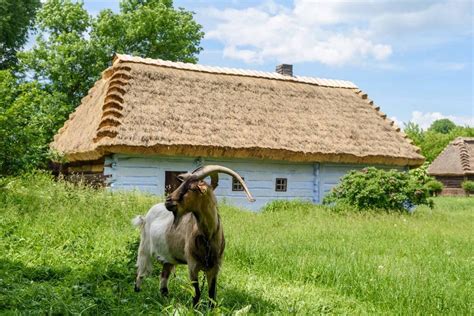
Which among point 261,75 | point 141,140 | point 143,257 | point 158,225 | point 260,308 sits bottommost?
point 260,308

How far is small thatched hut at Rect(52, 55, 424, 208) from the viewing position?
1462 cm

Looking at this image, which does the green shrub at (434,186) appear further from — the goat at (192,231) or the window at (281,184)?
the goat at (192,231)

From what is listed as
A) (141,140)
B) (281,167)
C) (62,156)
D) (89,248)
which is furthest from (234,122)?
(89,248)

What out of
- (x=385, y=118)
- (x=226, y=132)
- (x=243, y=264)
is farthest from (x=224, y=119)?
(x=243, y=264)

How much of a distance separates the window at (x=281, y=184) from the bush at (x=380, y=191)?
2.24m

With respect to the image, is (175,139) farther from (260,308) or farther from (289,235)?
(260,308)

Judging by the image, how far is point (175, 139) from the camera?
14.6m

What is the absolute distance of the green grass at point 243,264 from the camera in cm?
492

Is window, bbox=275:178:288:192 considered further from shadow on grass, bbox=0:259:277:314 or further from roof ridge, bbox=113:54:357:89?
shadow on grass, bbox=0:259:277:314

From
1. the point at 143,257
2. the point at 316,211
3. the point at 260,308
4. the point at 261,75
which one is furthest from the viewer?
the point at 261,75

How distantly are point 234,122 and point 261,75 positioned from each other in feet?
13.4

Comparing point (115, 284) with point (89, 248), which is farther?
point (89, 248)

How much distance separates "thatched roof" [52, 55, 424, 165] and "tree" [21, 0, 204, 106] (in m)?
4.33

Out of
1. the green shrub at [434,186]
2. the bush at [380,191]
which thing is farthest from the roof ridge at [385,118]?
the green shrub at [434,186]
